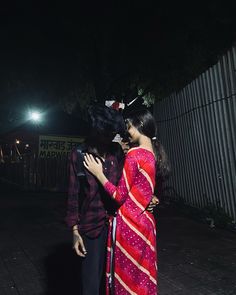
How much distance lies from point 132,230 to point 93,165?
555 millimetres

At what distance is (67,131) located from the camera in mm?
23734

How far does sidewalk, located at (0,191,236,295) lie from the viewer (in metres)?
4.62

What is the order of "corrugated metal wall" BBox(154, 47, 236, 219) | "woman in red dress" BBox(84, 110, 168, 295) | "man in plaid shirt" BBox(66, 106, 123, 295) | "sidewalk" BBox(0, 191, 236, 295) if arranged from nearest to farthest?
1. "woman in red dress" BBox(84, 110, 168, 295)
2. "man in plaid shirt" BBox(66, 106, 123, 295)
3. "sidewalk" BBox(0, 191, 236, 295)
4. "corrugated metal wall" BBox(154, 47, 236, 219)

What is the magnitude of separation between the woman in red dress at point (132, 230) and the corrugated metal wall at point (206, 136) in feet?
16.4

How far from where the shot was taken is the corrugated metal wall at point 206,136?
Result: 297 inches

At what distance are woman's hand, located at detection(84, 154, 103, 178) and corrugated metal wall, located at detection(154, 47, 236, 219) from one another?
5.12 m

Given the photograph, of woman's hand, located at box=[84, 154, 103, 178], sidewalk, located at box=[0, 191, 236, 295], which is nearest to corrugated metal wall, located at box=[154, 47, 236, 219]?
sidewalk, located at box=[0, 191, 236, 295]

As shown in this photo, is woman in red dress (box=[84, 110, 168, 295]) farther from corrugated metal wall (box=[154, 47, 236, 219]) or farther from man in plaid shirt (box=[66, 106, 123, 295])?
corrugated metal wall (box=[154, 47, 236, 219])

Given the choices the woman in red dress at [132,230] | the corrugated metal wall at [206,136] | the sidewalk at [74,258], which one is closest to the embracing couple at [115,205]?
the woman in red dress at [132,230]

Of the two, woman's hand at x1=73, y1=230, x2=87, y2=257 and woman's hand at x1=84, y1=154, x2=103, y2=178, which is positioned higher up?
woman's hand at x1=84, y1=154, x2=103, y2=178

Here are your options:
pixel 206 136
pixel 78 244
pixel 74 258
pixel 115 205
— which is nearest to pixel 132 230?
pixel 115 205

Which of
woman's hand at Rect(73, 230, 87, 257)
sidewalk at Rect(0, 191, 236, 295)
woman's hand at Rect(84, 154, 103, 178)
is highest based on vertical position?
woman's hand at Rect(84, 154, 103, 178)

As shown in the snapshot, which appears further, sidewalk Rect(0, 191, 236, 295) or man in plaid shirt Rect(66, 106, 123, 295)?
sidewalk Rect(0, 191, 236, 295)

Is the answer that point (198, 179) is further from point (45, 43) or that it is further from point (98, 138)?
point (45, 43)
